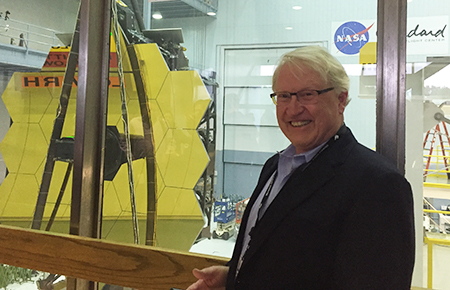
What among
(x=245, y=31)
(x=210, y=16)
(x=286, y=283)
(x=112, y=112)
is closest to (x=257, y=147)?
(x=245, y=31)

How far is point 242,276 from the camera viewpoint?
977mm

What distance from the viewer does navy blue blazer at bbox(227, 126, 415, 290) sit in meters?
0.77

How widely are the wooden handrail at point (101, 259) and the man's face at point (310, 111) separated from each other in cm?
76

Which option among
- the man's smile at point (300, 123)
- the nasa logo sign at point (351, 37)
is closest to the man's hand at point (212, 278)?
the man's smile at point (300, 123)

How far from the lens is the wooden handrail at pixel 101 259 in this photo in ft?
5.28

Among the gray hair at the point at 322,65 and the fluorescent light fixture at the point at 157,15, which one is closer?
→ the gray hair at the point at 322,65

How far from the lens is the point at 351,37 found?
1.62 m

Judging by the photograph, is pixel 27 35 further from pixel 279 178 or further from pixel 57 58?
pixel 279 178

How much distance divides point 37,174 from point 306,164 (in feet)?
5.92

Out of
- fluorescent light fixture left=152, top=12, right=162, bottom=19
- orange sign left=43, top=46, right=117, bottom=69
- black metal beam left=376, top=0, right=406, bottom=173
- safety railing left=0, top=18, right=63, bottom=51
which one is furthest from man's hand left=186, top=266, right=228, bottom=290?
safety railing left=0, top=18, right=63, bottom=51

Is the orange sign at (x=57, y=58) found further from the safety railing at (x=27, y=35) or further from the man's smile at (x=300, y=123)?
the man's smile at (x=300, y=123)

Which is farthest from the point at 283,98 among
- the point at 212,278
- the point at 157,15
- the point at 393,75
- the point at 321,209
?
the point at 157,15

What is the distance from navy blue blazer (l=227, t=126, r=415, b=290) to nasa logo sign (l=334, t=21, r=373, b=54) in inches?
29.5

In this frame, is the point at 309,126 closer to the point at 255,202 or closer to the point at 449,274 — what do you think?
the point at 255,202
